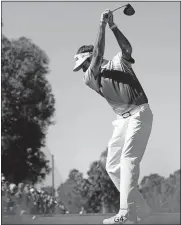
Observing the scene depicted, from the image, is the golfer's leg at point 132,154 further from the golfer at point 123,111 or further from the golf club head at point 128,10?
the golf club head at point 128,10

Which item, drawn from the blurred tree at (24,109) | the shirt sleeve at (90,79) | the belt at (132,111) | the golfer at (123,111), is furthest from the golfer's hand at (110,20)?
the blurred tree at (24,109)

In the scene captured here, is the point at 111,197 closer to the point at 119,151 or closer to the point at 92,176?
the point at 92,176

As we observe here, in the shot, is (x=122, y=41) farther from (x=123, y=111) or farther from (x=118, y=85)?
(x=123, y=111)

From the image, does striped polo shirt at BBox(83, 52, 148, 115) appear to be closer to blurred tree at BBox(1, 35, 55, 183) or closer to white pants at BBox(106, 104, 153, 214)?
white pants at BBox(106, 104, 153, 214)

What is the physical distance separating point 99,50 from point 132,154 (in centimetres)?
95

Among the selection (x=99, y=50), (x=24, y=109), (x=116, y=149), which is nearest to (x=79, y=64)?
(x=99, y=50)

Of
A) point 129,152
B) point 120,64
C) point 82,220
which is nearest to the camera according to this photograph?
point 129,152

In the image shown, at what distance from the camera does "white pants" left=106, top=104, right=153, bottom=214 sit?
195 inches

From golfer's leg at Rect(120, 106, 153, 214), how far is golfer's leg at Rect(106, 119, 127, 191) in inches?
3.5

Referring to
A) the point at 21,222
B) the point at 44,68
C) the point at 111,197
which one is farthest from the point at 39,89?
the point at 21,222

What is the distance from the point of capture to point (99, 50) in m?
5.07

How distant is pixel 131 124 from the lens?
507 cm

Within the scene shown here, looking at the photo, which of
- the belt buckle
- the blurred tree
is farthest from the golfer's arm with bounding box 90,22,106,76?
the blurred tree

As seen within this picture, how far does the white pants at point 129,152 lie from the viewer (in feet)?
16.2
